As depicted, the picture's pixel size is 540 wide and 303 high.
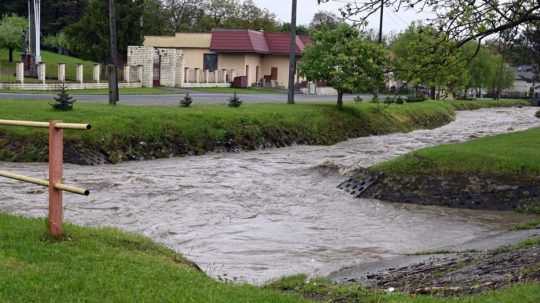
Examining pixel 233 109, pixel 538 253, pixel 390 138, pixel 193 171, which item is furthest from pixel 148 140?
pixel 538 253

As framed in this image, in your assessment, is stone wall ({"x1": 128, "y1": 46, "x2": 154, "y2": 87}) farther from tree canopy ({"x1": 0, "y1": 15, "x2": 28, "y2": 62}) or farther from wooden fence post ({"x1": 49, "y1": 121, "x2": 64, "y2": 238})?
wooden fence post ({"x1": 49, "y1": 121, "x2": 64, "y2": 238})

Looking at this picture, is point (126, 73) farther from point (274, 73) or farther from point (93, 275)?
point (93, 275)

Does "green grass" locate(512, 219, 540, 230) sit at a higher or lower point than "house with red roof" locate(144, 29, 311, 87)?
lower

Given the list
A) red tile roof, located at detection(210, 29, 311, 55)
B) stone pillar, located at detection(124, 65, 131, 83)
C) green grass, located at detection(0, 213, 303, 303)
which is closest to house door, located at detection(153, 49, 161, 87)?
stone pillar, located at detection(124, 65, 131, 83)

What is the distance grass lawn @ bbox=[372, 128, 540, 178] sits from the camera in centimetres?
1739

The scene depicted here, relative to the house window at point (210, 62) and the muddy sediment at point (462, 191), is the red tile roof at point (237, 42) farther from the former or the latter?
the muddy sediment at point (462, 191)

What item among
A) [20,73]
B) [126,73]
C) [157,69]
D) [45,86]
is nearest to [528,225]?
[45,86]

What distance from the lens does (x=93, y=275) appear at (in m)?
7.14

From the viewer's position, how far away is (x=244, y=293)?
7.07 meters

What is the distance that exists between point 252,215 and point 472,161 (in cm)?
618

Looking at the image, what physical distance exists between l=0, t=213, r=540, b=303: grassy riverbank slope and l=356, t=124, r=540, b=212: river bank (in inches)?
339

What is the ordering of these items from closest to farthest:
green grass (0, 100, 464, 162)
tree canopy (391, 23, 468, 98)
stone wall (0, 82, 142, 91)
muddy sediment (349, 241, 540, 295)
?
muddy sediment (349, 241, 540, 295) < tree canopy (391, 23, 468, 98) < green grass (0, 100, 464, 162) < stone wall (0, 82, 142, 91)

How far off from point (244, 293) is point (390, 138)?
1114 inches

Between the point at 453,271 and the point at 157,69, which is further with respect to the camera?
the point at 157,69
